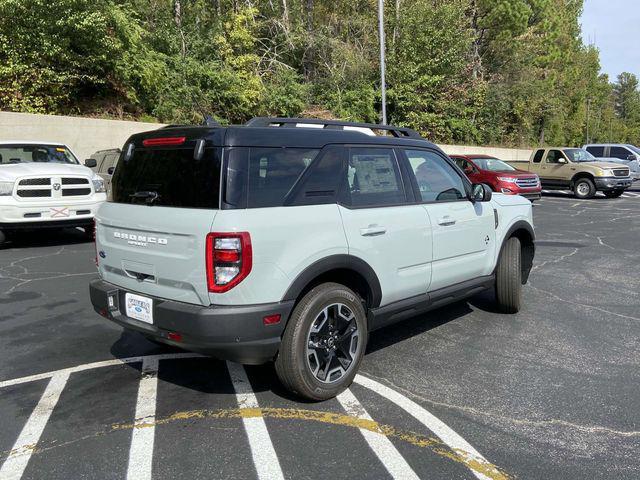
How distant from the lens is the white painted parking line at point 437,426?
296 centimetres

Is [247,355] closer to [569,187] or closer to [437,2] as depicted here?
[569,187]

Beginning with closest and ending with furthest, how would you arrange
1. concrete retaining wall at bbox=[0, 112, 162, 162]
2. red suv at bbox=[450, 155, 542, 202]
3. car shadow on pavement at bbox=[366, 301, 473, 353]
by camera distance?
car shadow on pavement at bbox=[366, 301, 473, 353]
concrete retaining wall at bbox=[0, 112, 162, 162]
red suv at bbox=[450, 155, 542, 202]

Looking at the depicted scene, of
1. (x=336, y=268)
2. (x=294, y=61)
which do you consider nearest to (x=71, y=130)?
(x=294, y=61)

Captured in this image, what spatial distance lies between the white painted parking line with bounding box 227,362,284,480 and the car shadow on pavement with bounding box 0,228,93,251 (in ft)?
23.8

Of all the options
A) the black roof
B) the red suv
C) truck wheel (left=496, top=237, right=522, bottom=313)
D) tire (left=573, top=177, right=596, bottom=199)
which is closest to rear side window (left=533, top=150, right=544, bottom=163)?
tire (left=573, top=177, right=596, bottom=199)

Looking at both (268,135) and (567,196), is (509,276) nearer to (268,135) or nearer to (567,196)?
(268,135)

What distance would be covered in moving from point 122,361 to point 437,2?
105ft

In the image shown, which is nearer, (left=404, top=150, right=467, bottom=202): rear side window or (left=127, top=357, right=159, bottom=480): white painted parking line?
(left=127, top=357, right=159, bottom=480): white painted parking line

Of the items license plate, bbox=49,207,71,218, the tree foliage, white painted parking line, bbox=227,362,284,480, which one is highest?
the tree foliage

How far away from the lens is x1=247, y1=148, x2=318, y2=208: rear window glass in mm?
3334

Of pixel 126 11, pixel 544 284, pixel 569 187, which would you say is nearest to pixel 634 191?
pixel 569 187

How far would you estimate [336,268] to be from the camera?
3637 millimetres

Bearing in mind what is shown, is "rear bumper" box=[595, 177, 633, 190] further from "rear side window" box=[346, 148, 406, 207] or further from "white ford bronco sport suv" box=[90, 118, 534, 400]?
"rear side window" box=[346, 148, 406, 207]

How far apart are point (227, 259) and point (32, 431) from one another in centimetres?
165
